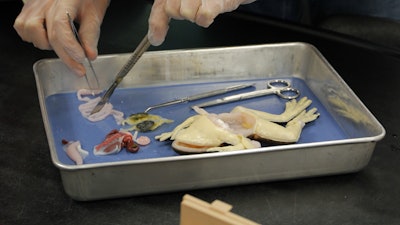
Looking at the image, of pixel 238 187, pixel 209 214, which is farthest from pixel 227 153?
pixel 209 214

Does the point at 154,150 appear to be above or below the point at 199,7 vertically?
below

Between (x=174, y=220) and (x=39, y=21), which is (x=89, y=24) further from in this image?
(x=174, y=220)

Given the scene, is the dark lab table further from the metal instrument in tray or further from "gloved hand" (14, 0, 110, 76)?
"gloved hand" (14, 0, 110, 76)

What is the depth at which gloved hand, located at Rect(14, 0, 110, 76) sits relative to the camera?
0.79 meters

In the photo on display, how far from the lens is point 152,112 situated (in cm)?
88

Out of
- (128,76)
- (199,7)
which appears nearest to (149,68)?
(128,76)

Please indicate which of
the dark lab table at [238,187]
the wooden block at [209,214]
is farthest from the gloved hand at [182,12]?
the wooden block at [209,214]

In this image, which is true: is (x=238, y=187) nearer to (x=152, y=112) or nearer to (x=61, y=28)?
(x=152, y=112)

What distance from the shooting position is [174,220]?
0.65 m

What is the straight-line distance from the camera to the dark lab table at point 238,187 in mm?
661

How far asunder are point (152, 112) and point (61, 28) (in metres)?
0.22

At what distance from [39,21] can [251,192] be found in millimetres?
443

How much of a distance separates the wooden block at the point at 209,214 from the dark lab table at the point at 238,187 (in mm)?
220

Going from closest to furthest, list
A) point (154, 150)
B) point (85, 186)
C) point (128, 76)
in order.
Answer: point (85, 186) → point (154, 150) → point (128, 76)
